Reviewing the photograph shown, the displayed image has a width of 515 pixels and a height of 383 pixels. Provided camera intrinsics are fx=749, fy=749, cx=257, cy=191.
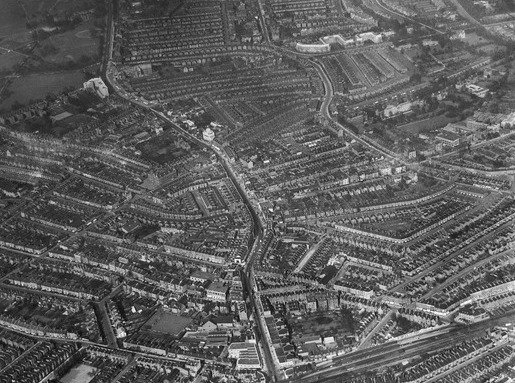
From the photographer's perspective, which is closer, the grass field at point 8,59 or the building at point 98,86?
the building at point 98,86

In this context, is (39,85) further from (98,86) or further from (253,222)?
(253,222)

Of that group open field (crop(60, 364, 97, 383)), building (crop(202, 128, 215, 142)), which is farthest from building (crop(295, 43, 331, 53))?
open field (crop(60, 364, 97, 383))

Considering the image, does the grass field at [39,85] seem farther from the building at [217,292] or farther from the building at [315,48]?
the building at [217,292]

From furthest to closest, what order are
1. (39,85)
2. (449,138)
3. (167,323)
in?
1. (39,85)
2. (449,138)
3. (167,323)

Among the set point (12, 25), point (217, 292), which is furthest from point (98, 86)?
point (217, 292)

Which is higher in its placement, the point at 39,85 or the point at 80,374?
the point at 80,374

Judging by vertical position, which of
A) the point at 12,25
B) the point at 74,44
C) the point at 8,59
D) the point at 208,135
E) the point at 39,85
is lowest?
the point at 208,135

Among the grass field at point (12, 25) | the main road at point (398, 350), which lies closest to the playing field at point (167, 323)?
the main road at point (398, 350)
